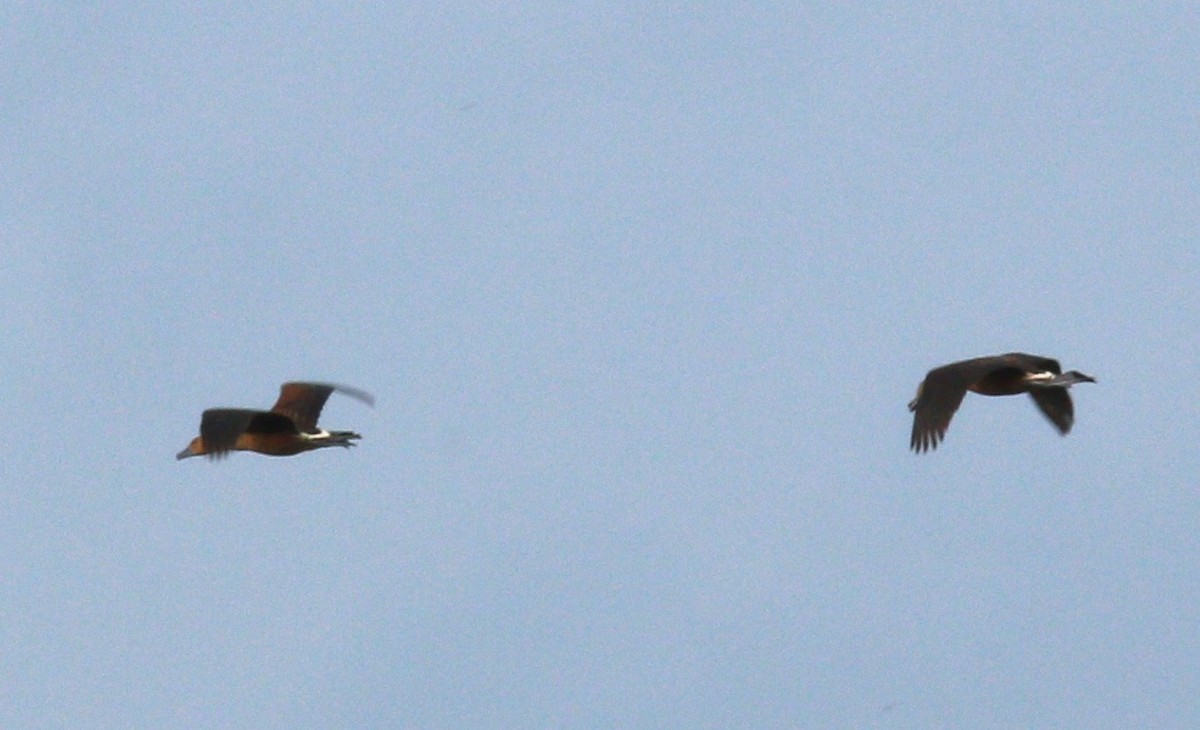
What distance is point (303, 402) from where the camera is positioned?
2884 cm

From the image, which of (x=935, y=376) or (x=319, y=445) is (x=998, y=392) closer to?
(x=935, y=376)

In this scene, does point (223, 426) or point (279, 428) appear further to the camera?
point (279, 428)

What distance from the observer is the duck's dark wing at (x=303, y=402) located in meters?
28.5

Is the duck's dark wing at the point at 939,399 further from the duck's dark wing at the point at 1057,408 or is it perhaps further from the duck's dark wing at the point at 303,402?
the duck's dark wing at the point at 303,402

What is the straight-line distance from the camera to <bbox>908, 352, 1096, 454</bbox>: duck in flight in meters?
27.2

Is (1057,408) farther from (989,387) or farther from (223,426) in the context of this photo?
(223,426)

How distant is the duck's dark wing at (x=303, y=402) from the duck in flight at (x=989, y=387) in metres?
6.32

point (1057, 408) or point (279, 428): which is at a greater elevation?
point (279, 428)

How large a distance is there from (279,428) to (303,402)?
→ 101 cm

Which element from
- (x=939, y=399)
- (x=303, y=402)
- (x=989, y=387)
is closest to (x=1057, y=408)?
(x=989, y=387)

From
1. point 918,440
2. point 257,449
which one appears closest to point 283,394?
point 257,449

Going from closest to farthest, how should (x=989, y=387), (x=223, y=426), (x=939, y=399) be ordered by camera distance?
(x=223, y=426) < (x=939, y=399) < (x=989, y=387)

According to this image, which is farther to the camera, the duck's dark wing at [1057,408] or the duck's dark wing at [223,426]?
the duck's dark wing at [1057,408]

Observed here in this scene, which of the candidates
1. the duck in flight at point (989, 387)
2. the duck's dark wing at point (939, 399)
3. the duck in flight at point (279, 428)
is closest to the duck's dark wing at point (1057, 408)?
the duck in flight at point (989, 387)
